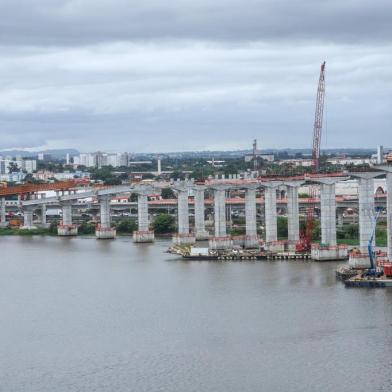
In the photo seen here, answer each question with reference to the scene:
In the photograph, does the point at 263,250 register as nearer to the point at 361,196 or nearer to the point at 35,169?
the point at 361,196

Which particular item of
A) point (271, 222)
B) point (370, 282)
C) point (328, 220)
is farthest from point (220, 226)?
point (370, 282)

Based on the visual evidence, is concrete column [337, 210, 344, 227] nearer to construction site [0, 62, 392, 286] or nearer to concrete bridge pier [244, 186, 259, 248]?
construction site [0, 62, 392, 286]

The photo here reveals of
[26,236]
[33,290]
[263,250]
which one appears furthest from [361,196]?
[26,236]

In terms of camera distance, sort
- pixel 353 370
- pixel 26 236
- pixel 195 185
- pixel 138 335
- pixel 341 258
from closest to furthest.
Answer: pixel 353 370
pixel 138 335
pixel 341 258
pixel 195 185
pixel 26 236

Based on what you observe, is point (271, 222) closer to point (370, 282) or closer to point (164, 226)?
point (370, 282)

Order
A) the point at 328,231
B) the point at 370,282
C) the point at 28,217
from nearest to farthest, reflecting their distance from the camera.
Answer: the point at 370,282 < the point at 328,231 < the point at 28,217

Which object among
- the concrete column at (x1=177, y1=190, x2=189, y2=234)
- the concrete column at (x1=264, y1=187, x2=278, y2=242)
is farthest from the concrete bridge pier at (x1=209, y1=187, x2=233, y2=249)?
the concrete column at (x1=177, y1=190, x2=189, y2=234)

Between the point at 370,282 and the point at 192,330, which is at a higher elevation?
the point at 370,282

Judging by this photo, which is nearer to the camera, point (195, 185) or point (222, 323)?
point (222, 323)
